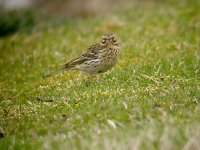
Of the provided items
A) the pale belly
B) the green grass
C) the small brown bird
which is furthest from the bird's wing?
the green grass

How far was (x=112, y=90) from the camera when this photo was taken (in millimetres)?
11156

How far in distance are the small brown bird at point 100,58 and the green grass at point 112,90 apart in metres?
0.26

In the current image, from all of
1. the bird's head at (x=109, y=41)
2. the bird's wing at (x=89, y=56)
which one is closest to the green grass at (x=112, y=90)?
the bird's wing at (x=89, y=56)

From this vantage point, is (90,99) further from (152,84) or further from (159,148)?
(159,148)

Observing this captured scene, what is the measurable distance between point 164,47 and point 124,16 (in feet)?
20.6

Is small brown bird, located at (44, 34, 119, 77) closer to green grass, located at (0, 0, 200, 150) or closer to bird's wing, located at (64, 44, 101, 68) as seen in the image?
bird's wing, located at (64, 44, 101, 68)

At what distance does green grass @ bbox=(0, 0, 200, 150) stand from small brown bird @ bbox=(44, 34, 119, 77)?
0.26 meters

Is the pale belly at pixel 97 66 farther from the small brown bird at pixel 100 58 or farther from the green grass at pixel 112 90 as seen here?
the green grass at pixel 112 90

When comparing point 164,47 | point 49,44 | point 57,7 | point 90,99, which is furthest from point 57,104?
point 57,7

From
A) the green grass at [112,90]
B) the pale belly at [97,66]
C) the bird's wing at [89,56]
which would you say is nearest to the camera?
the green grass at [112,90]

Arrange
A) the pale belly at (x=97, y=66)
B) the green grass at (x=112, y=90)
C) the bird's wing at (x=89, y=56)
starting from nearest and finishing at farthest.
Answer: the green grass at (x=112, y=90) < the pale belly at (x=97, y=66) < the bird's wing at (x=89, y=56)

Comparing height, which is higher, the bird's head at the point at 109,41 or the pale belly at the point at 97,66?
the bird's head at the point at 109,41

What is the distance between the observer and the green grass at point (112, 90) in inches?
329

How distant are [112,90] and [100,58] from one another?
1391 millimetres
